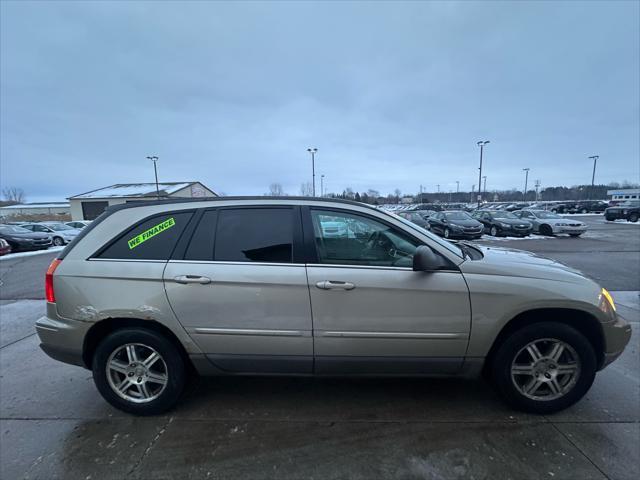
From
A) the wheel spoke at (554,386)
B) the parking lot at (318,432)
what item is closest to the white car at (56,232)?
the parking lot at (318,432)

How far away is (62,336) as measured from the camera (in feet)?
8.50

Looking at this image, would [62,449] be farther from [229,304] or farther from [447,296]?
[447,296]

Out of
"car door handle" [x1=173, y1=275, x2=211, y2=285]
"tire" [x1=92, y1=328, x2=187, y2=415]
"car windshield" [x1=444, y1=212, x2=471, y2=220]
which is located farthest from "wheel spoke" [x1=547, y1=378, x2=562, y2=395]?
"car windshield" [x1=444, y1=212, x2=471, y2=220]

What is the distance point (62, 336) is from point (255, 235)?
5.90 feet

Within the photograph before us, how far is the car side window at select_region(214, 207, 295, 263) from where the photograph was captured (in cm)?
253

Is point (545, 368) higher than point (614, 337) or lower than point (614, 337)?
lower

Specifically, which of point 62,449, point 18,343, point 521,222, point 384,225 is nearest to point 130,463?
point 62,449

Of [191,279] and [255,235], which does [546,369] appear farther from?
[191,279]

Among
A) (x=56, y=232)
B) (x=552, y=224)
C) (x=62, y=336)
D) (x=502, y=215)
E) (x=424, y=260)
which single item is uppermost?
(x=424, y=260)

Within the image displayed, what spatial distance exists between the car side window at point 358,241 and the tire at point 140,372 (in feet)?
4.96

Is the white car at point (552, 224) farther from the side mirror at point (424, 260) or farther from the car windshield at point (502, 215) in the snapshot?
the side mirror at point (424, 260)

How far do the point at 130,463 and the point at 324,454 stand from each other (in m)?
1.35

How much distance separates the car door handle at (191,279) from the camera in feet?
8.04

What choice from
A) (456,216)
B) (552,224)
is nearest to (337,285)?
(456,216)
